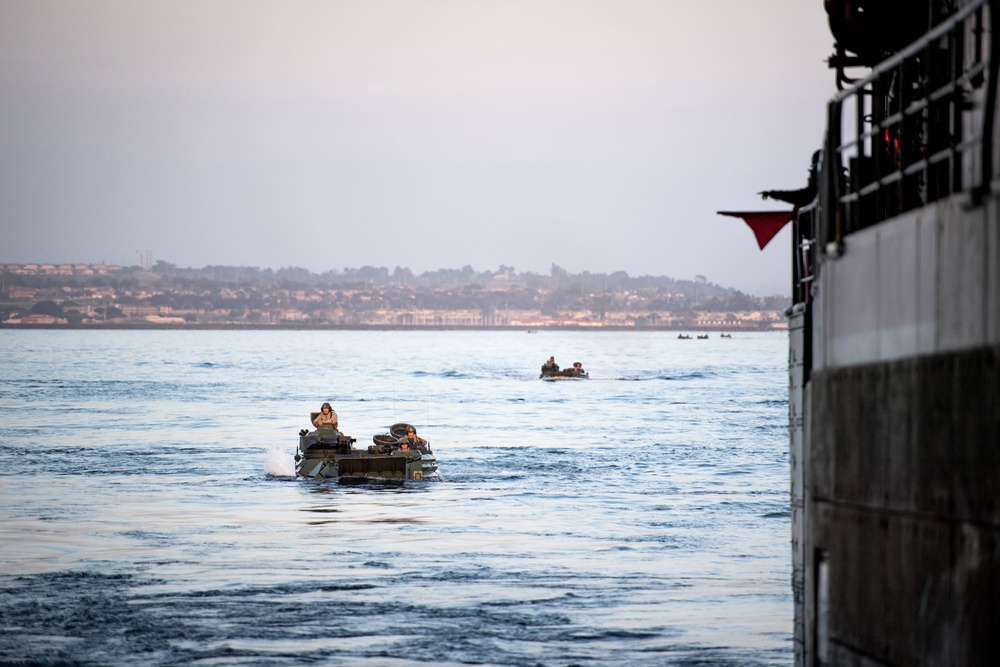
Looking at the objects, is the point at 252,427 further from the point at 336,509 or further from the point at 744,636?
the point at 744,636

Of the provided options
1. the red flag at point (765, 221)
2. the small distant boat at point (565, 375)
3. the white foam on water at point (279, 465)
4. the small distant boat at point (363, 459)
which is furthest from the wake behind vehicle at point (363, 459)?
the small distant boat at point (565, 375)

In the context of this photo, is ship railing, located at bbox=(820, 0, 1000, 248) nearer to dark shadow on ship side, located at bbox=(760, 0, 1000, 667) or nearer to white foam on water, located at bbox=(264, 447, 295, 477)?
dark shadow on ship side, located at bbox=(760, 0, 1000, 667)

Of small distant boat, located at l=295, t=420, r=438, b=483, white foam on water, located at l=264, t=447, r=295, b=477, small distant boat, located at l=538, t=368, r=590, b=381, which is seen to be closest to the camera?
small distant boat, located at l=295, t=420, r=438, b=483

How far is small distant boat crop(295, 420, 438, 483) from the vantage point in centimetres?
3744

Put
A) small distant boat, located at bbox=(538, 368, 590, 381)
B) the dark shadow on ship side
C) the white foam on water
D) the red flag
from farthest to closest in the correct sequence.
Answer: small distant boat, located at bbox=(538, 368, 590, 381)
the white foam on water
the red flag
the dark shadow on ship side

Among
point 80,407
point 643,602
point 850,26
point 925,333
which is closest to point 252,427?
point 80,407

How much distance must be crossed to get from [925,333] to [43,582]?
16.7 m

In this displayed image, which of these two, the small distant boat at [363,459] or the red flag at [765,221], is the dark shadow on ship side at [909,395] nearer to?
the red flag at [765,221]

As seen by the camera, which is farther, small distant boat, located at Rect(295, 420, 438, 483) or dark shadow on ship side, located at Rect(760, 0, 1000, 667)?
small distant boat, located at Rect(295, 420, 438, 483)

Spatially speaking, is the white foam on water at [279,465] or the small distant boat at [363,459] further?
the white foam on water at [279,465]

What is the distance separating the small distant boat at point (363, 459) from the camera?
1474 inches

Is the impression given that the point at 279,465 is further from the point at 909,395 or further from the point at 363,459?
the point at 909,395

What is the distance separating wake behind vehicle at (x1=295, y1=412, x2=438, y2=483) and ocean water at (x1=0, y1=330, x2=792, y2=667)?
2.03 feet

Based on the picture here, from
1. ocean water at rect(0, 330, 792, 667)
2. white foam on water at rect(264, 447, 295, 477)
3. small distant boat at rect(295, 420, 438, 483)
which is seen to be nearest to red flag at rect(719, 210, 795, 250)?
ocean water at rect(0, 330, 792, 667)
